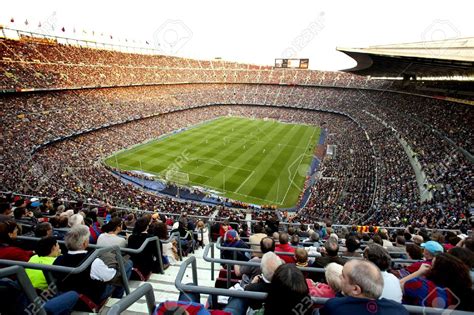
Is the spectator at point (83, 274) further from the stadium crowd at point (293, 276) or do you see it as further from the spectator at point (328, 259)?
the spectator at point (328, 259)

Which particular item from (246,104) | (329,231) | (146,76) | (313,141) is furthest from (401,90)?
(146,76)

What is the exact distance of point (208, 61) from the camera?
298 feet

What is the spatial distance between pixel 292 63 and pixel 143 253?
94635 millimetres

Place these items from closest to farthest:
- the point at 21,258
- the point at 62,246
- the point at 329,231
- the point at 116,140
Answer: the point at 21,258 < the point at 62,246 < the point at 329,231 < the point at 116,140

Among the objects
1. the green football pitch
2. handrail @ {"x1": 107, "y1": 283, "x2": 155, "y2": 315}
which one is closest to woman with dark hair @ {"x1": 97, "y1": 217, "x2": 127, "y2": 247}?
handrail @ {"x1": 107, "y1": 283, "x2": 155, "y2": 315}

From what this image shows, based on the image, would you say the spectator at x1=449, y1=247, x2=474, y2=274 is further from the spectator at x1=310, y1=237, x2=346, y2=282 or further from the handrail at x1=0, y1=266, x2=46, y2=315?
the handrail at x1=0, y1=266, x2=46, y2=315

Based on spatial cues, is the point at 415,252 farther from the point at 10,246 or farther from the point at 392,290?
the point at 10,246

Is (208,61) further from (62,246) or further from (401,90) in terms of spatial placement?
(62,246)

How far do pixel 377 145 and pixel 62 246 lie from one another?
37.1m

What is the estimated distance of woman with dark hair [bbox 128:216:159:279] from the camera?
17.7 ft

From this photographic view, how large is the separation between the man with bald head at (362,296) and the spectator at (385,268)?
91cm

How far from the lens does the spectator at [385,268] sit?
10.9ft

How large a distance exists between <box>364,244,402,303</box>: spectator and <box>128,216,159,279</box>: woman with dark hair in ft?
13.4

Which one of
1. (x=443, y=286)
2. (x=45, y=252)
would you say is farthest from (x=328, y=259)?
(x=45, y=252)
